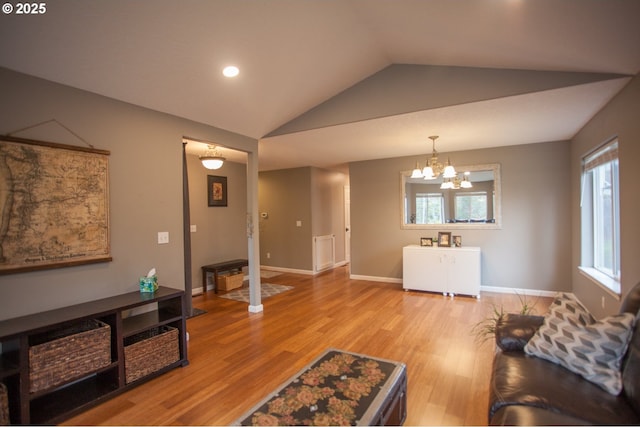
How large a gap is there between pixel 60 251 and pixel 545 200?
5990 millimetres

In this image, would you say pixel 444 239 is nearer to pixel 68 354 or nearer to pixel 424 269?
pixel 424 269

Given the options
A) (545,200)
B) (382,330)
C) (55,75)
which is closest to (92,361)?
(55,75)

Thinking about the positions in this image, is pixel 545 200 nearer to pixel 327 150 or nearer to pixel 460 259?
pixel 460 259

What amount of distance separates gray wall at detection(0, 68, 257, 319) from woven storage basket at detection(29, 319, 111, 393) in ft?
0.79

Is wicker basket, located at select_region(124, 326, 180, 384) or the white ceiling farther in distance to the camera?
wicker basket, located at select_region(124, 326, 180, 384)

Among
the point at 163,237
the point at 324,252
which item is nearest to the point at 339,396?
the point at 163,237

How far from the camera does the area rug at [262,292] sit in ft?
16.4

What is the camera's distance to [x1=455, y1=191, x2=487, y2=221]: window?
17.0ft

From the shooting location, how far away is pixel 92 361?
2.21m

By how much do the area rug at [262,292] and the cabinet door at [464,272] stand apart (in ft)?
9.08

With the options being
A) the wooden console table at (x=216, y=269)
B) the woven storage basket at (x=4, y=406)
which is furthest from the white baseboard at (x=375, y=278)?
the woven storage basket at (x=4, y=406)

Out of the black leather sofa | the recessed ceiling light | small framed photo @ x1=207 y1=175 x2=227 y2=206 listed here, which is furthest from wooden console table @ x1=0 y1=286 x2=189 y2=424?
small framed photo @ x1=207 y1=175 x2=227 y2=206

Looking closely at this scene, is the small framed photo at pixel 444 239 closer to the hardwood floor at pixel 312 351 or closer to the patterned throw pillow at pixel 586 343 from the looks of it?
the hardwood floor at pixel 312 351

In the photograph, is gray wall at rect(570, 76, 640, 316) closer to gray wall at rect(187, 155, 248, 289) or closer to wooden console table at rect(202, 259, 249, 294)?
wooden console table at rect(202, 259, 249, 294)
